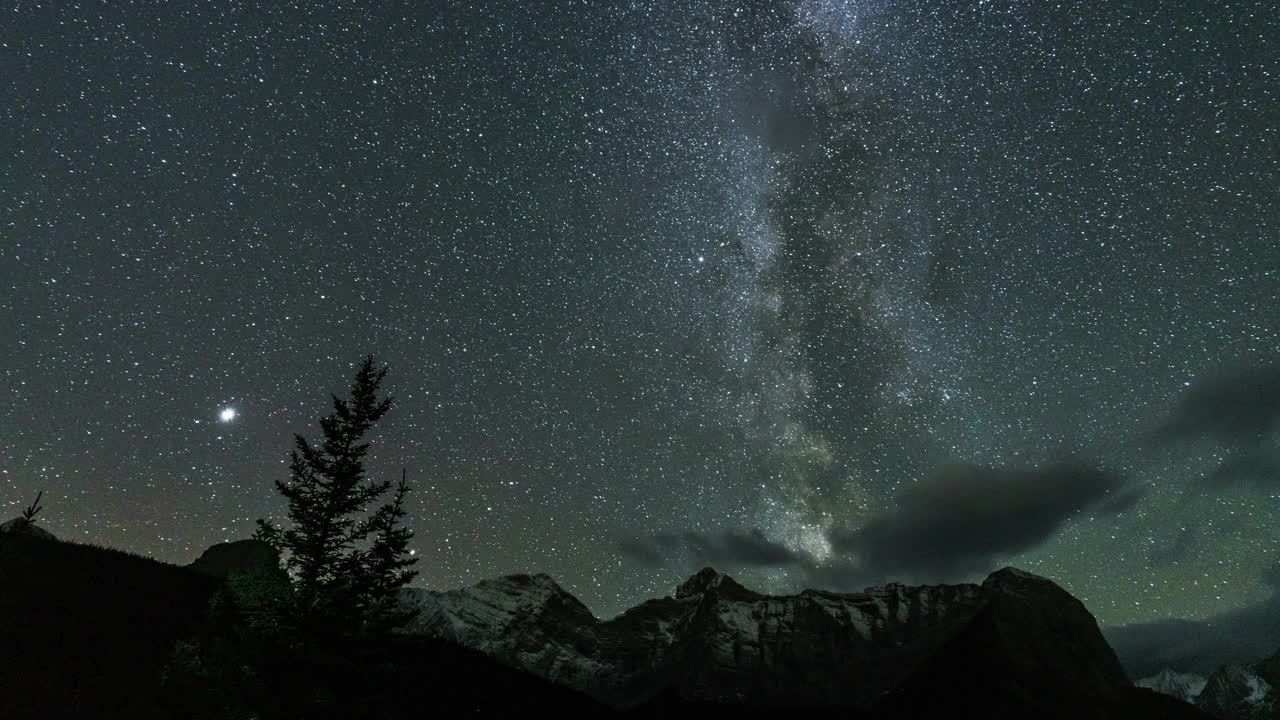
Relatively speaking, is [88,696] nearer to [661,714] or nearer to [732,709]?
[661,714]

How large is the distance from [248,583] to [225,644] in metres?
1.32

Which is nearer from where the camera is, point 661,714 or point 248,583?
point 248,583

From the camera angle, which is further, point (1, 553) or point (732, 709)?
point (732, 709)

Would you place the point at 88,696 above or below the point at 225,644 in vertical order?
below

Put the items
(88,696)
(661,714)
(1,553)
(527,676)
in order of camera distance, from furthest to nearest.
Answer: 1. (661,714)
2. (527,676)
3. (1,553)
4. (88,696)

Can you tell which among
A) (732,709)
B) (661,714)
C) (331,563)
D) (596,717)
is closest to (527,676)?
(596,717)

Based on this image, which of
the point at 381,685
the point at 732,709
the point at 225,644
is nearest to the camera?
the point at 225,644

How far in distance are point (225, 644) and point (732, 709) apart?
656ft

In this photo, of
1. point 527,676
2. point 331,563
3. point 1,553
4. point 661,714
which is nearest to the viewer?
point 331,563

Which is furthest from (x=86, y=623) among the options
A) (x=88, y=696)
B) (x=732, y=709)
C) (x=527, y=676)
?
(x=732, y=709)

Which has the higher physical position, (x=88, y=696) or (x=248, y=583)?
(x=248, y=583)

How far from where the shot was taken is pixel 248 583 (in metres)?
14.2

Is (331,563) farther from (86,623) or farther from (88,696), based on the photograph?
(86,623)

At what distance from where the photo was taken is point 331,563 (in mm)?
16281
